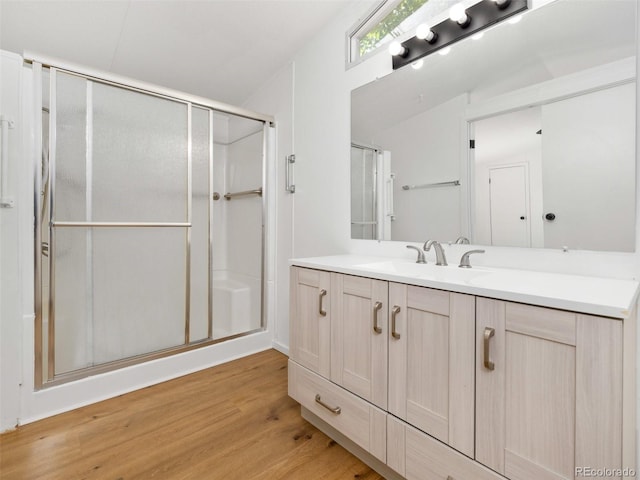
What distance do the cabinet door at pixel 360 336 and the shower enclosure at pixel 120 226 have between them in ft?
4.25

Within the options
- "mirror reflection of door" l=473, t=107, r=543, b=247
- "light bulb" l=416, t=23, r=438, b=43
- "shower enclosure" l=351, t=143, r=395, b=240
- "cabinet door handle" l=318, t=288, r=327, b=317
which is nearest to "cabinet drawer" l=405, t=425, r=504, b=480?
"cabinet door handle" l=318, t=288, r=327, b=317

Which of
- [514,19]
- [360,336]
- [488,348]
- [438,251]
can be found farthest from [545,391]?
[514,19]

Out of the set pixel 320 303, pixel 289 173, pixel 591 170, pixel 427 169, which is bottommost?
pixel 320 303

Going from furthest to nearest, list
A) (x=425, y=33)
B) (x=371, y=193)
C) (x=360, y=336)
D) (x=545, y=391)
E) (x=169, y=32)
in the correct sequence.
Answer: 1. (x=169, y=32)
2. (x=371, y=193)
3. (x=425, y=33)
4. (x=360, y=336)
5. (x=545, y=391)

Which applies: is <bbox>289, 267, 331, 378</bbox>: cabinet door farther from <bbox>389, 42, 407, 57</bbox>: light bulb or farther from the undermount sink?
<bbox>389, 42, 407, 57</bbox>: light bulb

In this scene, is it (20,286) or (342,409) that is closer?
(342,409)

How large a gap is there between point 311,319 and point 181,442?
847mm

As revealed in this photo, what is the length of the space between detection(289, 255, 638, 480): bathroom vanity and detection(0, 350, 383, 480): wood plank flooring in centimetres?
20

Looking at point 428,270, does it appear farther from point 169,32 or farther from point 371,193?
point 169,32

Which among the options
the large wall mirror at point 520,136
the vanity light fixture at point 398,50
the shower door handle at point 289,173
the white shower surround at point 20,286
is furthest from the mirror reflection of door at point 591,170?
the white shower surround at point 20,286

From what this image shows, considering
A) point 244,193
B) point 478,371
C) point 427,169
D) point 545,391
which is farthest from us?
point 244,193

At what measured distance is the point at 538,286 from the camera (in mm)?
909

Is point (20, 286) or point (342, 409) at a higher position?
point (20, 286)

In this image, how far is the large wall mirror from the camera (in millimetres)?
1073
